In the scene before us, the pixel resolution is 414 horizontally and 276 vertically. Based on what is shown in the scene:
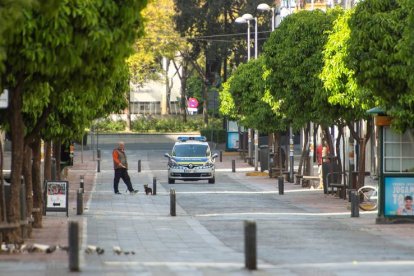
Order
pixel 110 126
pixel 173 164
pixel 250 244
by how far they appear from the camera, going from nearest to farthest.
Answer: pixel 250 244 → pixel 173 164 → pixel 110 126

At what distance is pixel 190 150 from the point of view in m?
56.3

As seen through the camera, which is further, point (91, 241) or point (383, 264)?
point (91, 241)

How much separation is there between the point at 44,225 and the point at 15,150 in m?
6.97

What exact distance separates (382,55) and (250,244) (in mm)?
12769

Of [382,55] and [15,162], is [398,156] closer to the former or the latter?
[382,55]

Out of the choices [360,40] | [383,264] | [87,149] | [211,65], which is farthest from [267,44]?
[211,65]

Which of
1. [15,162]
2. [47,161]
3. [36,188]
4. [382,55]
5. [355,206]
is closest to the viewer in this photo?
[15,162]

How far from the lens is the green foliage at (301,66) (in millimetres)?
42812

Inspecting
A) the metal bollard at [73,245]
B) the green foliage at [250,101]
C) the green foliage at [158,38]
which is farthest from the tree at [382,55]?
the green foliage at [158,38]

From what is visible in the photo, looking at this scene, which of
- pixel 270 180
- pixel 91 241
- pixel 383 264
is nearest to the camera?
pixel 383 264

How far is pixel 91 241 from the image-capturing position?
84.5 feet

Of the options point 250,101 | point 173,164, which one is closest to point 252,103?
point 250,101

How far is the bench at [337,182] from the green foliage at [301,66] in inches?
75.6

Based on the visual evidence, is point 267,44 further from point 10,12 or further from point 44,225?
point 10,12
